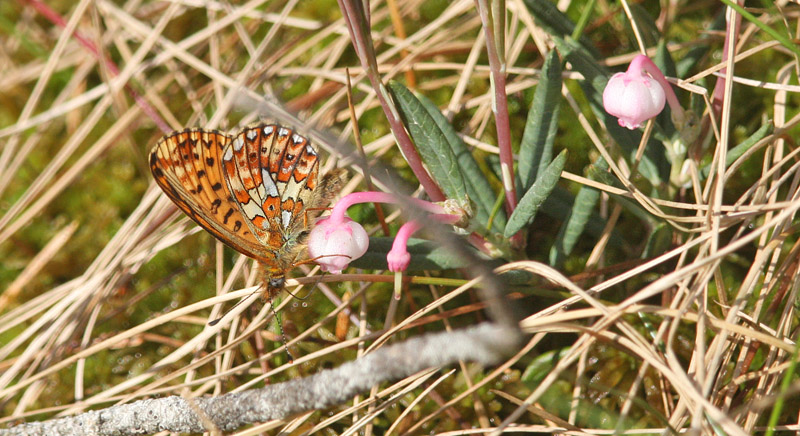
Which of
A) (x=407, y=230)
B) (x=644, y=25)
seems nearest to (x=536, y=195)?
(x=407, y=230)

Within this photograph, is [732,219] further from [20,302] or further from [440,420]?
[20,302]

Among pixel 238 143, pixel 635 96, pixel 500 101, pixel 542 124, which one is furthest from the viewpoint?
pixel 238 143

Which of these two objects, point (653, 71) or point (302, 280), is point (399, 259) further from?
point (653, 71)

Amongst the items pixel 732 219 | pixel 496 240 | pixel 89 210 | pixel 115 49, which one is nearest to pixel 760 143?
pixel 732 219

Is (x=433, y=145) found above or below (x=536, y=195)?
above

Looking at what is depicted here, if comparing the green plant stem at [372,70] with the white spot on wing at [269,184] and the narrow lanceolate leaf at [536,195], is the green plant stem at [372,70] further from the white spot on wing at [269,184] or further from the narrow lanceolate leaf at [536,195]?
the white spot on wing at [269,184]

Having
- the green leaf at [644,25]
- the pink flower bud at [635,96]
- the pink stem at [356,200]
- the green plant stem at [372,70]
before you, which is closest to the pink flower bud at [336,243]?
the pink stem at [356,200]

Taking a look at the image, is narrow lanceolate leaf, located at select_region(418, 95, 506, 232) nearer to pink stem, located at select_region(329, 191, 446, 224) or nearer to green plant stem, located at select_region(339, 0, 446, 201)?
green plant stem, located at select_region(339, 0, 446, 201)
